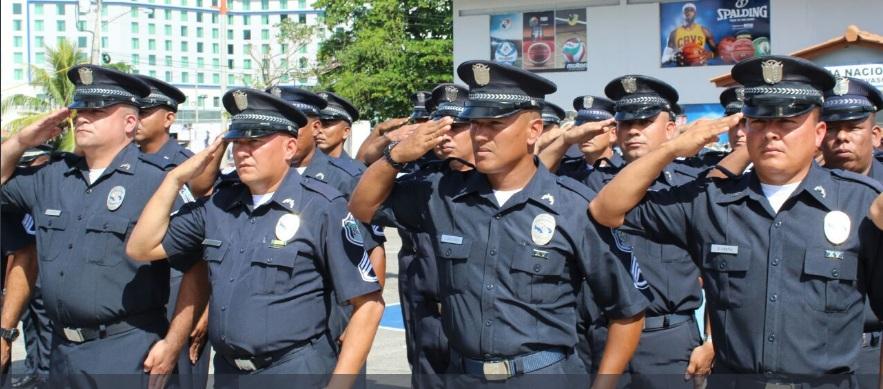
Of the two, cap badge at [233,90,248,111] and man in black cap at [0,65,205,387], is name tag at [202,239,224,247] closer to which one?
man in black cap at [0,65,205,387]

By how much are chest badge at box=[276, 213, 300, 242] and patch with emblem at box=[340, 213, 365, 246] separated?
187 millimetres

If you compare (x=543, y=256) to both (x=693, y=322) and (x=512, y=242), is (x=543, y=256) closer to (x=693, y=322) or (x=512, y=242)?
(x=512, y=242)

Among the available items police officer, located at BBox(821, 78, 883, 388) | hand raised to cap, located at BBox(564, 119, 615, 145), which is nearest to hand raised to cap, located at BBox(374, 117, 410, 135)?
hand raised to cap, located at BBox(564, 119, 615, 145)

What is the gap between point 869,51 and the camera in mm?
19578

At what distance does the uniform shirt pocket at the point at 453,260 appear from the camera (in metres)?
4.10

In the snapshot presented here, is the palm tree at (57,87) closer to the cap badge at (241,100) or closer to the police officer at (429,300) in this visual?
the police officer at (429,300)

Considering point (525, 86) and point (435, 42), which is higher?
point (435, 42)

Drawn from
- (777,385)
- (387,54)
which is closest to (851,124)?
(777,385)

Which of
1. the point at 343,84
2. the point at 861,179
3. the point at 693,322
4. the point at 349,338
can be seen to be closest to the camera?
the point at 861,179

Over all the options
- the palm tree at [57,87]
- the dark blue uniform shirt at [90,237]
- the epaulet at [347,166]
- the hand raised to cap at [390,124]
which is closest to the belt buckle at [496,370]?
the dark blue uniform shirt at [90,237]

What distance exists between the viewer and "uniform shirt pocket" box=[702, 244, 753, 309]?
12.5 feet

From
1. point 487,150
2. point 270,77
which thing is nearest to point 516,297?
point 487,150

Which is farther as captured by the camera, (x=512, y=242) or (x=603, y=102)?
(x=603, y=102)

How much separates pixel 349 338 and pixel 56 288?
1.57 m
